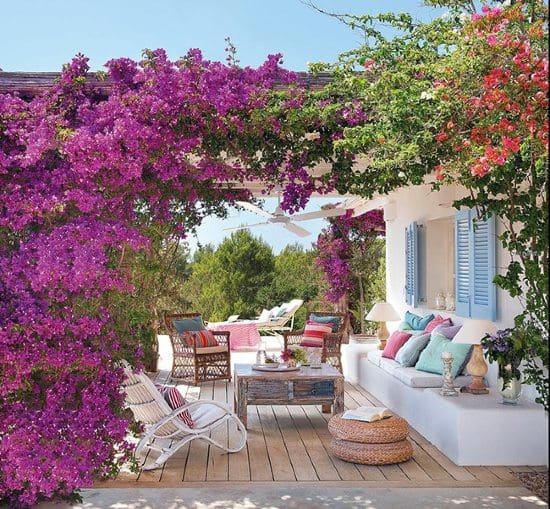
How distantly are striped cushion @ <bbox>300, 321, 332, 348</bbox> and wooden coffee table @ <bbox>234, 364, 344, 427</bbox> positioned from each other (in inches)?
153

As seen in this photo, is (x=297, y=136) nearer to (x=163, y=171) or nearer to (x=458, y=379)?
(x=163, y=171)

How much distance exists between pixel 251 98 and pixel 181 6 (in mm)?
9903

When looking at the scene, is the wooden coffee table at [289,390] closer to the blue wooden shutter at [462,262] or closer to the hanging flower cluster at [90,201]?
the blue wooden shutter at [462,262]

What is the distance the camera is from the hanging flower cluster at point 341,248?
14189mm

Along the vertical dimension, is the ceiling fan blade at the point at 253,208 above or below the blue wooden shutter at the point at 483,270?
above

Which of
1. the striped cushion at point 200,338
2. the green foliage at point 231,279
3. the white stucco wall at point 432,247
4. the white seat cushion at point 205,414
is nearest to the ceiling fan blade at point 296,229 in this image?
the white stucco wall at point 432,247

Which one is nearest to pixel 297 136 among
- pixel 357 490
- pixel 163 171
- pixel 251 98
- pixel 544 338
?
pixel 251 98

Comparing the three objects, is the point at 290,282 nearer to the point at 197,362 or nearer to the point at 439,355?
the point at 197,362

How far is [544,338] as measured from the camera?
190 inches

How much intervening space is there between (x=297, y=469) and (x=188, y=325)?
5407mm

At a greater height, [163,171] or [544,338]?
[163,171]

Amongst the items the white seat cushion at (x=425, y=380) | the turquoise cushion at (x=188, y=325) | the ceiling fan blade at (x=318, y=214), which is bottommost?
the white seat cushion at (x=425, y=380)

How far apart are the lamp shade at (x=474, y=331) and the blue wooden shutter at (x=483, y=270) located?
71 centimetres

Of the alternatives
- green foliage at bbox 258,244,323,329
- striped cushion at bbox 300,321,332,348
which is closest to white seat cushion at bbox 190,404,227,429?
striped cushion at bbox 300,321,332,348
